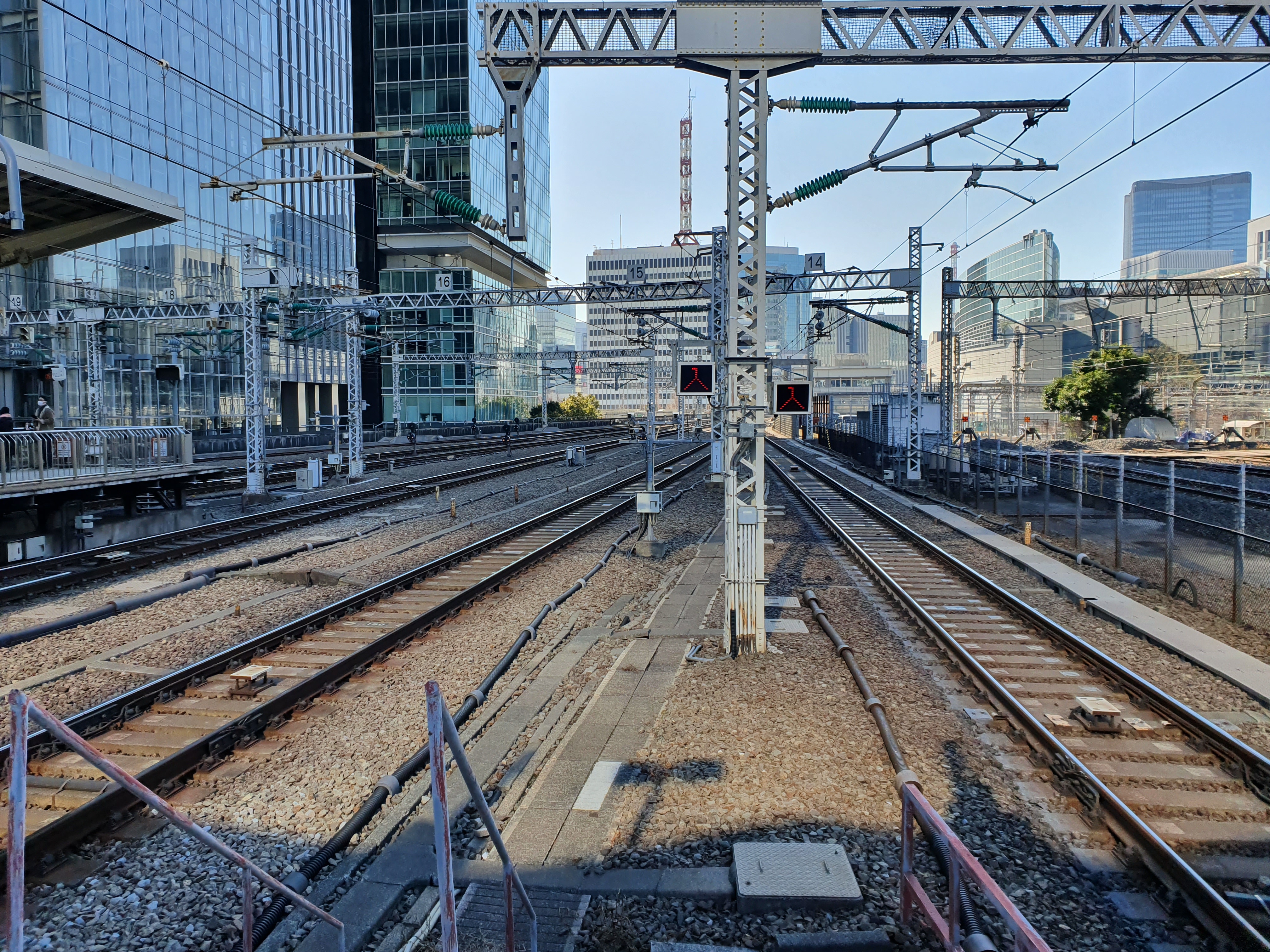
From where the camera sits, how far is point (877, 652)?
10.3m

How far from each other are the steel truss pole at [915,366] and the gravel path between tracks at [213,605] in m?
16.0

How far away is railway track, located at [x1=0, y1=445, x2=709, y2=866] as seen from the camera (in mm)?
6156

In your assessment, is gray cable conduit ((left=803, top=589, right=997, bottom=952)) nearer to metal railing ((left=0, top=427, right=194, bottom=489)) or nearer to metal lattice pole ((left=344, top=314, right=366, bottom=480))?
metal railing ((left=0, top=427, right=194, bottom=489))

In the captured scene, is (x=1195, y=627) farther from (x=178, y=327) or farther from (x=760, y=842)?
(x=178, y=327)

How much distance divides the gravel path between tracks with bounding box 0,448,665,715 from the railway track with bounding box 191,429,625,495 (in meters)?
8.11

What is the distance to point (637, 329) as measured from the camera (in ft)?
317

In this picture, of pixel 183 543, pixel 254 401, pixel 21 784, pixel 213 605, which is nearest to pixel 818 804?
pixel 21 784

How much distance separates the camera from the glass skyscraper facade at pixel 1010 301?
96.9 m

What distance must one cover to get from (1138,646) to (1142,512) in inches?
562

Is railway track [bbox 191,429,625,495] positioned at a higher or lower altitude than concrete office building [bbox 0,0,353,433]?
lower

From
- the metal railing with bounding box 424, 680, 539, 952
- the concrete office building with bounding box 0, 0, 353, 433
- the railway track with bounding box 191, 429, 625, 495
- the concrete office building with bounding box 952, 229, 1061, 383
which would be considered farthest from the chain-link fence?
the concrete office building with bounding box 952, 229, 1061, 383

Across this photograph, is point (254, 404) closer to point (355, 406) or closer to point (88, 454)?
point (355, 406)

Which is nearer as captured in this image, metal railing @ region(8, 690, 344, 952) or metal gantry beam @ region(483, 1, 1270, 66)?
metal railing @ region(8, 690, 344, 952)

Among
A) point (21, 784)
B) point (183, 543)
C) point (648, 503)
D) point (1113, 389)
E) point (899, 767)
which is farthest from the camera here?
point (1113, 389)
